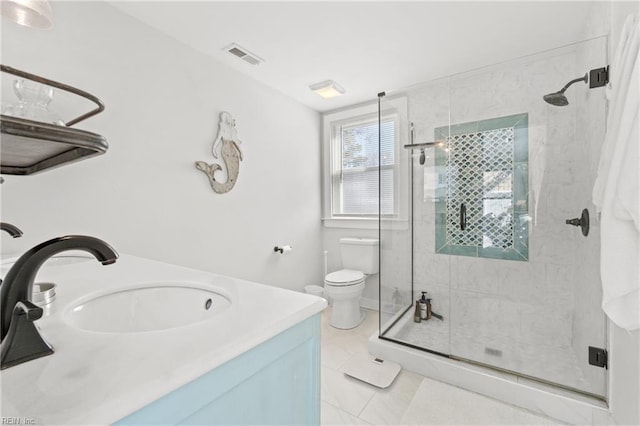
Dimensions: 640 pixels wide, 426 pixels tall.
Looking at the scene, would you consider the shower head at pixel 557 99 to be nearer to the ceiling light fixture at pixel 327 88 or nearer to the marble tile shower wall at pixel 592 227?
the marble tile shower wall at pixel 592 227

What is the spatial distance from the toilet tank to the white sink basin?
2.22m

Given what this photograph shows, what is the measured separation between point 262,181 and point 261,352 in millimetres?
2304

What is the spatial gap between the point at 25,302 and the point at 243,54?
7.40ft

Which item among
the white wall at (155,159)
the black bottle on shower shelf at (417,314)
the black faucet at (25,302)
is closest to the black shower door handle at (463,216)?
the black bottle on shower shelf at (417,314)

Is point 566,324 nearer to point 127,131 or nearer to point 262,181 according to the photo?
point 262,181

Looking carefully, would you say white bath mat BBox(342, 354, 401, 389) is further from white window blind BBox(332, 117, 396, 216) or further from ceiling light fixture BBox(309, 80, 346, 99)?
ceiling light fixture BBox(309, 80, 346, 99)

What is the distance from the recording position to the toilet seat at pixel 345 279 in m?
2.68

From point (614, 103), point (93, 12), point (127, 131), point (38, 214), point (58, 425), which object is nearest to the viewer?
point (58, 425)

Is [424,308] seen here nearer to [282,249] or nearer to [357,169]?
[282,249]

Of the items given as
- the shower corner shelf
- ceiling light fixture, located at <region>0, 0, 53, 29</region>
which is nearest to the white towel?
the shower corner shelf

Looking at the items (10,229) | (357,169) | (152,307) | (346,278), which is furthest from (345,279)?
(10,229)

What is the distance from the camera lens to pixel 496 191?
218cm

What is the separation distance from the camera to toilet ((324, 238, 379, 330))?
2691 millimetres

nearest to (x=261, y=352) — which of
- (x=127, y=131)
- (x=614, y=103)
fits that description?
(x=614, y=103)
